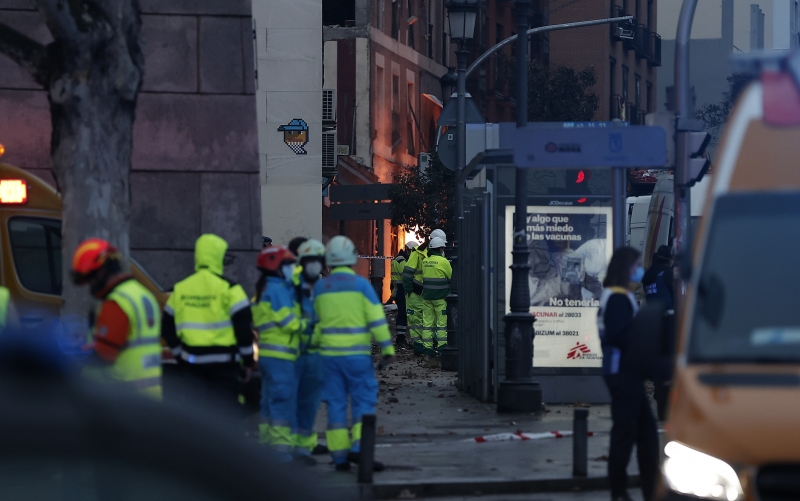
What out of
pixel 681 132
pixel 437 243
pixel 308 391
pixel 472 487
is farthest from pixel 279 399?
pixel 437 243

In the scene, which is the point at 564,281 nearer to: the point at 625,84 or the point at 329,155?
the point at 329,155

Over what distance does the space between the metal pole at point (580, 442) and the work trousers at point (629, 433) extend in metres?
1.12

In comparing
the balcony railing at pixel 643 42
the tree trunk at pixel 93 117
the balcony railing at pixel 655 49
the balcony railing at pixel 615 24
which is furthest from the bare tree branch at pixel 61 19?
the balcony railing at pixel 655 49

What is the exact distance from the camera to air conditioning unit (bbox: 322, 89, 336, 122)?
137 feet

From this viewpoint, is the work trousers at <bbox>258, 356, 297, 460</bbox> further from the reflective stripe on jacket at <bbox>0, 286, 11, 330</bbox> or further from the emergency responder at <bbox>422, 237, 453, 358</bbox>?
A: the emergency responder at <bbox>422, 237, 453, 358</bbox>

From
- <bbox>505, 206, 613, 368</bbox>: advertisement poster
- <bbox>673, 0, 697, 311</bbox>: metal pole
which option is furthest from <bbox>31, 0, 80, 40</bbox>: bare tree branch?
<bbox>505, 206, 613, 368</bbox>: advertisement poster

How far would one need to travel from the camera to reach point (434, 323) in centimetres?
2302

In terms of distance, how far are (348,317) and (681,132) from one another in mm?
3760

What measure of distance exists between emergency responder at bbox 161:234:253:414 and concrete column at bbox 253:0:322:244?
26698 millimetres

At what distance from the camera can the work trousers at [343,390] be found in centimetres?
1048

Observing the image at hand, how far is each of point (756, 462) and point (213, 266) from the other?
6.23 metres

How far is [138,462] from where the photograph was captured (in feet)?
7.97

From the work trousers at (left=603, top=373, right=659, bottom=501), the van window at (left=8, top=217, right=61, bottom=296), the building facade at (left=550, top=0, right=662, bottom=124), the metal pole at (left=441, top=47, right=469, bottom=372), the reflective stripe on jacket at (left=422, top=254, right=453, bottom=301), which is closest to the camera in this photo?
the work trousers at (left=603, top=373, right=659, bottom=501)

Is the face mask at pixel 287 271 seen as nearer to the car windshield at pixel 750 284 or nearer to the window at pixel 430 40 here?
the car windshield at pixel 750 284
